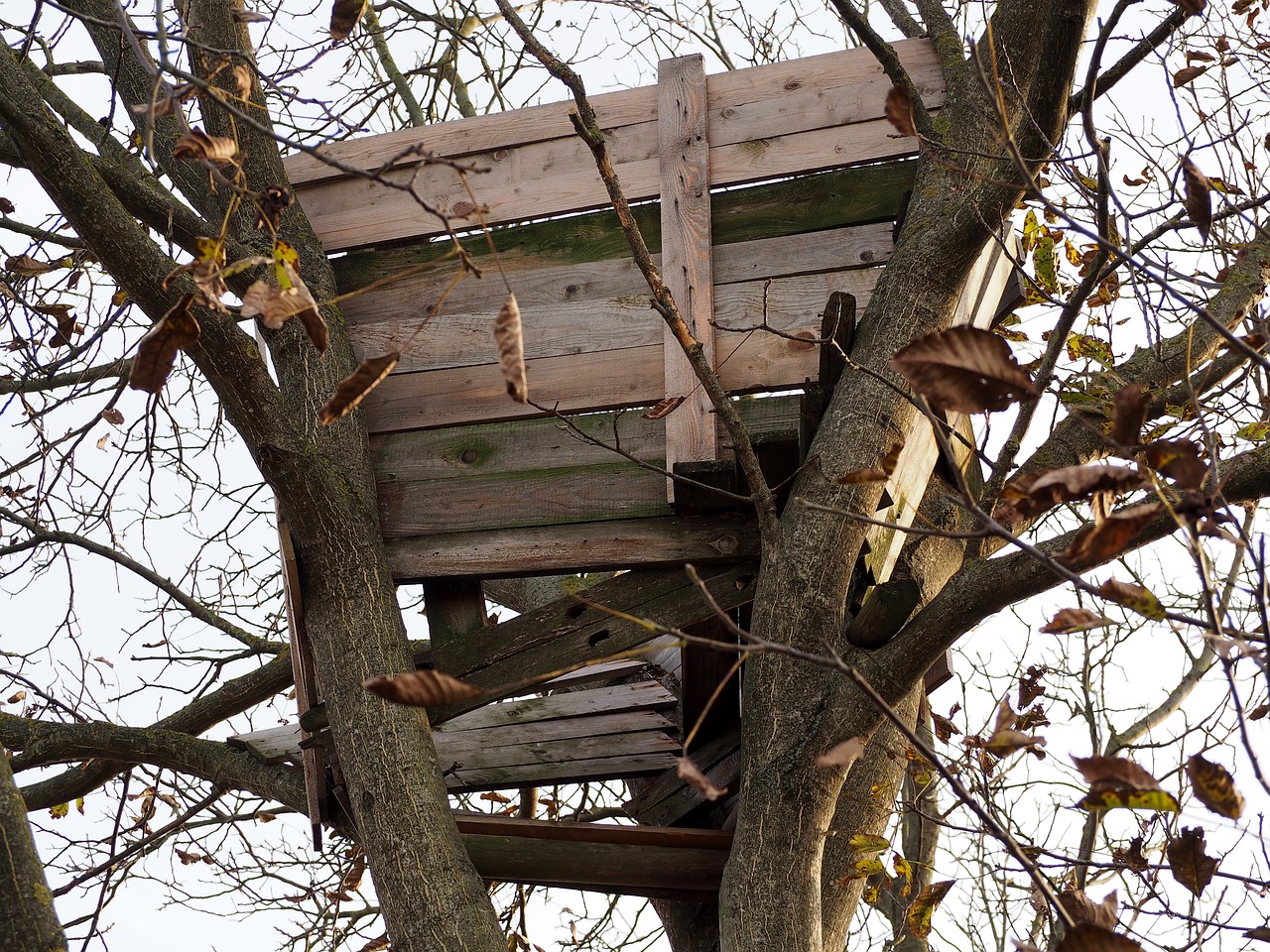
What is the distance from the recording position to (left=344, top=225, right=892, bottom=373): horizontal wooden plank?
11.5ft

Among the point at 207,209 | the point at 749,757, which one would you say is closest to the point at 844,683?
the point at 749,757

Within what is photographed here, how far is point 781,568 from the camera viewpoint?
9.75 feet

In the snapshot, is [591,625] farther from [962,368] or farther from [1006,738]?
[962,368]

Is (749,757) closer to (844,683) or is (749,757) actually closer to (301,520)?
(844,683)

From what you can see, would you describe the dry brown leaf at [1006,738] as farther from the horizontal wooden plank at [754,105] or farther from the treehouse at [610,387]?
the horizontal wooden plank at [754,105]

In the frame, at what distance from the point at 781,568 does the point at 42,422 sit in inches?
132

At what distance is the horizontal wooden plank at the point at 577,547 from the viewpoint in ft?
11.2

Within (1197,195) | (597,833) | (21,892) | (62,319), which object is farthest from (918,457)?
(62,319)

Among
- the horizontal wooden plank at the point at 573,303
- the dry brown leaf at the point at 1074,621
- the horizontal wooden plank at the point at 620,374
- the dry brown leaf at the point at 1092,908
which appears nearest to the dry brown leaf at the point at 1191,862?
the dry brown leaf at the point at 1092,908

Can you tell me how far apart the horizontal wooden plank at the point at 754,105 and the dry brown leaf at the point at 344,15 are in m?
0.80

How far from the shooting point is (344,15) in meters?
2.67

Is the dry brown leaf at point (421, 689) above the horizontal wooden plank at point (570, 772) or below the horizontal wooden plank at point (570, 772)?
below

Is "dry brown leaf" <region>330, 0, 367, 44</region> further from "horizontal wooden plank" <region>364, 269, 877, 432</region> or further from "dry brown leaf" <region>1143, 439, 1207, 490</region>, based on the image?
"dry brown leaf" <region>1143, 439, 1207, 490</region>

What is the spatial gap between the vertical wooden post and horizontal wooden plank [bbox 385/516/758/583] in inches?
6.1
